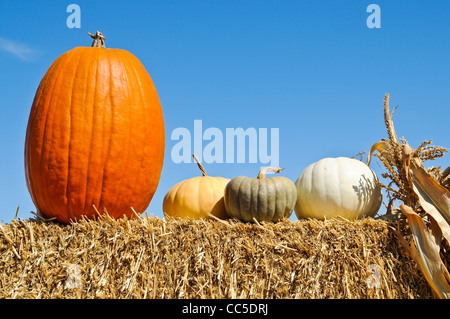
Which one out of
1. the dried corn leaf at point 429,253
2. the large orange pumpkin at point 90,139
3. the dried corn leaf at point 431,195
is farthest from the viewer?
the large orange pumpkin at point 90,139

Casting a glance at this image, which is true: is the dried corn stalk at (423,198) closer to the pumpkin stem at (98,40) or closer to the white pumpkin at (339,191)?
the white pumpkin at (339,191)

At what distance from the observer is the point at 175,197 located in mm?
3840

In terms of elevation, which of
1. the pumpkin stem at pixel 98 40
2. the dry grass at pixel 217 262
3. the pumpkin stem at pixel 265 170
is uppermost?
the pumpkin stem at pixel 98 40

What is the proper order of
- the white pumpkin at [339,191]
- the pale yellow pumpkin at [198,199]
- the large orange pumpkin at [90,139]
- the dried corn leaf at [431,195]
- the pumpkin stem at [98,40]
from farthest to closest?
the pale yellow pumpkin at [198,199] → the pumpkin stem at [98,40] → the white pumpkin at [339,191] → the large orange pumpkin at [90,139] → the dried corn leaf at [431,195]

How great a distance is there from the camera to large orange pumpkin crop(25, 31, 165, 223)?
316 cm

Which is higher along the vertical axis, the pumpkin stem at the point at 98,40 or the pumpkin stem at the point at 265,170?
the pumpkin stem at the point at 98,40

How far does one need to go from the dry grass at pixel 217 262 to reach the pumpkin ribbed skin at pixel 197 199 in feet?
2.14

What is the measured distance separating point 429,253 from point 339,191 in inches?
30.9

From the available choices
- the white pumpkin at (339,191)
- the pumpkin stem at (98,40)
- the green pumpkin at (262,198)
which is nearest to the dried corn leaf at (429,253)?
the white pumpkin at (339,191)

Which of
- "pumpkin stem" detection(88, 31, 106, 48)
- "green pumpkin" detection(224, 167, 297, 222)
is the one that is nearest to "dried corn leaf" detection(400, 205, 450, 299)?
"green pumpkin" detection(224, 167, 297, 222)

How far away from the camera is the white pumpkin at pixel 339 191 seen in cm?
343

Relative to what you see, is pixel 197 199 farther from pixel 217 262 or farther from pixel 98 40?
pixel 98 40
